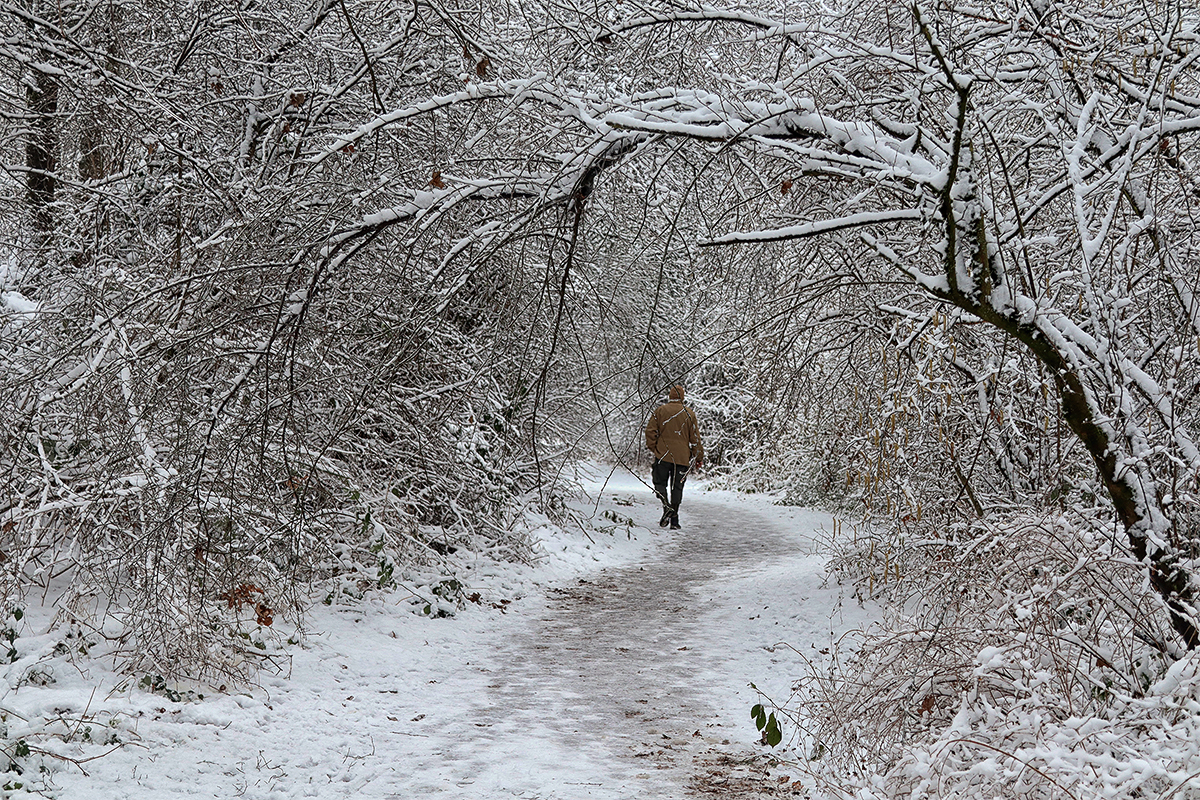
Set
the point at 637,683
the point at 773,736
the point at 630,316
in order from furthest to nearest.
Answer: the point at 637,683 < the point at 630,316 < the point at 773,736

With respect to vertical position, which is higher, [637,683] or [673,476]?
[673,476]

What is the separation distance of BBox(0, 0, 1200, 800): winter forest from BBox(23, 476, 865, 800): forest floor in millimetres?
→ 194

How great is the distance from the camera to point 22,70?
696 centimetres

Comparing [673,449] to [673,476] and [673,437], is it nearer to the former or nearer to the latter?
[673,476]

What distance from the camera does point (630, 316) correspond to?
20.1ft

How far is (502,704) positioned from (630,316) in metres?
2.39

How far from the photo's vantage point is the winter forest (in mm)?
3656

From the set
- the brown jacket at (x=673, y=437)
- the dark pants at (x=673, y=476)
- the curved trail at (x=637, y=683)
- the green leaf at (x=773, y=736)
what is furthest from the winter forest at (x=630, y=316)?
the dark pants at (x=673, y=476)

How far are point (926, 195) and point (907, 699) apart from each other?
197 cm

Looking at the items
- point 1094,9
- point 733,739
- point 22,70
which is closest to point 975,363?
point 1094,9

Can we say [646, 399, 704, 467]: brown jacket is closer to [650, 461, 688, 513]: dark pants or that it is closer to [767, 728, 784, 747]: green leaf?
[650, 461, 688, 513]: dark pants

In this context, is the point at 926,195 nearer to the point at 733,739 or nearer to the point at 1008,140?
the point at 1008,140

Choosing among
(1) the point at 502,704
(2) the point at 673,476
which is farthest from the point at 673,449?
(1) the point at 502,704

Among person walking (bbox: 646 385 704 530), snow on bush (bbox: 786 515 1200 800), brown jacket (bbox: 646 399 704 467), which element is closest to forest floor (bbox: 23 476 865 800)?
snow on bush (bbox: 786 515 1200 800)
